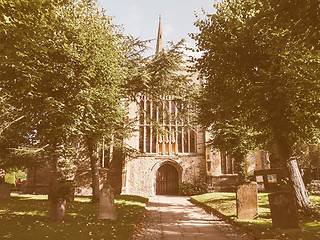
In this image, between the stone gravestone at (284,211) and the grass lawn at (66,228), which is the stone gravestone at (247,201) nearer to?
the stone gravestone at (284,211)

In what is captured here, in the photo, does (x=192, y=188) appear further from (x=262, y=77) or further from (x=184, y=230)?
(x=262, y=77)

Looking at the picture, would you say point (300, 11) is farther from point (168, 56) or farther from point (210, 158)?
point (210, 158)

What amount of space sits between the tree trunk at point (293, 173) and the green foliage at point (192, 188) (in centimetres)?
1512

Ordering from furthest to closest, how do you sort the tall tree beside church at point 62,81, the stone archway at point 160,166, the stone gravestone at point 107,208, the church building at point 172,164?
the stone archway at point 160,166, the church building at point 172,164, the stone gravestone at point 107,208, the tall tree beside church at point 62,81

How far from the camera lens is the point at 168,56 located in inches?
611

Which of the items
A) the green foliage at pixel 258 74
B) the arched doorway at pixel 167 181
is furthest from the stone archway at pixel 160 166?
the green foliage at pixel 258 74

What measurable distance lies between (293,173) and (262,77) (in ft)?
12.6

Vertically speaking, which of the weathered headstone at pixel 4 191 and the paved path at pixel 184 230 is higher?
the weathered headstone at pixel 4 191

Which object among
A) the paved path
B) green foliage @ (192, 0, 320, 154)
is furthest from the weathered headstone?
green foliage @ (192, 0, 320, 154)

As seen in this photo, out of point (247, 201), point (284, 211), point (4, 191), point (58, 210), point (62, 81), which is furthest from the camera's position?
point (4, 191)

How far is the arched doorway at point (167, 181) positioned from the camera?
25612 millimetres

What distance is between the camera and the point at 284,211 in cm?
759

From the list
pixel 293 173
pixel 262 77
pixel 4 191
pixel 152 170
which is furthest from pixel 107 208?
pixel 152 170

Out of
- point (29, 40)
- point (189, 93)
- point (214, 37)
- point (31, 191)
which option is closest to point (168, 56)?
point (189, 93)
